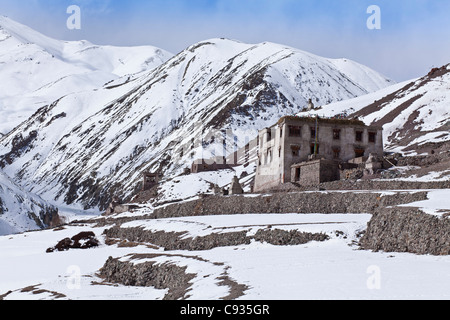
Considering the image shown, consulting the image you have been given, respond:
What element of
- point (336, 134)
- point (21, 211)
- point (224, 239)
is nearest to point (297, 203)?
point (224, 239)

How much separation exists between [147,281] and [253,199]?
75.0 ft

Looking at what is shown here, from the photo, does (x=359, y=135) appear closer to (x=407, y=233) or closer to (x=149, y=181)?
(x=407, y=233)

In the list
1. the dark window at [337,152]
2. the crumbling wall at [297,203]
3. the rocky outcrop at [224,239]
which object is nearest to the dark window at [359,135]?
the dark window at [337,152]

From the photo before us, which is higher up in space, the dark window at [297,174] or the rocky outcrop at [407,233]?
the dark window at [297,174]

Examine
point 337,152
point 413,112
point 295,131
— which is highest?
point 413,112

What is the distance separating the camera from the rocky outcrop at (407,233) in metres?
22.2

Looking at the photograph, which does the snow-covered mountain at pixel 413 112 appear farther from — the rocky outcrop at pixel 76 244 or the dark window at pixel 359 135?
the rocky outcrop at pixel 76 244

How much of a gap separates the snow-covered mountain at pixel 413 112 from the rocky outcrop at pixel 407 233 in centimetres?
5132

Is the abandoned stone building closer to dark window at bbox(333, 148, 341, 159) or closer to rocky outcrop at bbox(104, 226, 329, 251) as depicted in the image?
dark window at bbox(333, 148, 341, 159)

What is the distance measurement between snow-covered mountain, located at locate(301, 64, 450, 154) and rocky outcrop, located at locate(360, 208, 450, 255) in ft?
168

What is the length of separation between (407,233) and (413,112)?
94.3 m

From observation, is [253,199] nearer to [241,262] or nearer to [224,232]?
[224,232]

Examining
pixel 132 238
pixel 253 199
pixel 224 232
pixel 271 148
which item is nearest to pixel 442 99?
pixel 271 148

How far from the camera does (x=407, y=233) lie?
23922 mm
